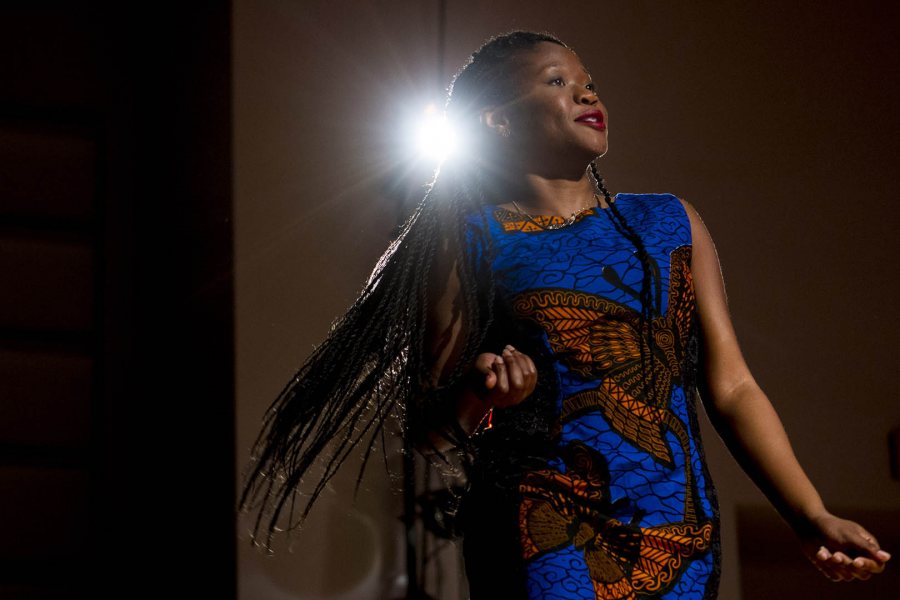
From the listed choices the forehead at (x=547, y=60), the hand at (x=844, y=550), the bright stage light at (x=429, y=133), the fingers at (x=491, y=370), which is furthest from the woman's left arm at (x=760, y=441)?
the bright stage light at (x=429, y=133)

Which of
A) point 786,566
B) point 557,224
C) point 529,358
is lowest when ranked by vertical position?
point 786,566

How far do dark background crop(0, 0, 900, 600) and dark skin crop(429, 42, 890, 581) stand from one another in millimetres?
1107

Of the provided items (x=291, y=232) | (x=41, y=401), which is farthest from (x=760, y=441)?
(x=41, y=401)

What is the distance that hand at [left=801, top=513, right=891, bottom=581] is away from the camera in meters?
1.16

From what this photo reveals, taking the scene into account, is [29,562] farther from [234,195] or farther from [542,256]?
[542,256]

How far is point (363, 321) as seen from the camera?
149 cm

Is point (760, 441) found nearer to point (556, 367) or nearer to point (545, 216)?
point (556, 367)

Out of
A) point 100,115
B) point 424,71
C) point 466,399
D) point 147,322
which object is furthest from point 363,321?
point 424,71

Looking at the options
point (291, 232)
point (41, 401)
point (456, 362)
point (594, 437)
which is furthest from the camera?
point (291, 232)

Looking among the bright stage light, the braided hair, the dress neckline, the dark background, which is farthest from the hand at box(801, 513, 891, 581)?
the bright stage light

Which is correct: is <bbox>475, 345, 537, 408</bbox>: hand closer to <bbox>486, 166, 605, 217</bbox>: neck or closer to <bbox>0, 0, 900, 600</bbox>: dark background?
<bbox>486, 166, 605, 217</bbox>: neck

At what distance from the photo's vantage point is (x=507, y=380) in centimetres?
117

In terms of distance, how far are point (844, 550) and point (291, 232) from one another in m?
1.66

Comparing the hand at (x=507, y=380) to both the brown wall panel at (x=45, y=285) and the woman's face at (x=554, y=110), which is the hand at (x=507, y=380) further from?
the brown wall panel at (x=45, y=285)
